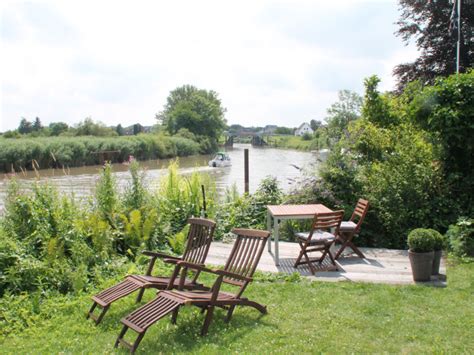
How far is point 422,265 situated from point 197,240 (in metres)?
3.02

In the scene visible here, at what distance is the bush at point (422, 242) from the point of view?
604cm

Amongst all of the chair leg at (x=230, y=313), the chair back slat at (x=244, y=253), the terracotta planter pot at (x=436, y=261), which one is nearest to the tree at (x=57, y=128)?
the chair back slat at (x=244, y=253)

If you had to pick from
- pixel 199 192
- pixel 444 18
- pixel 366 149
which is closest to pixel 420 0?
pixel 444 18

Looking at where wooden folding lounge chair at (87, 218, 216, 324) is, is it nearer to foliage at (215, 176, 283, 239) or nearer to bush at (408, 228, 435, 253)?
bush at (408, 228, 435, 253)

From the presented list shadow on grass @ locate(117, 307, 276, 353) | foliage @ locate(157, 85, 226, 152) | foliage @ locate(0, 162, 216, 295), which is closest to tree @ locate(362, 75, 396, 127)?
foliage @ locate(0, 162, 216, 295)

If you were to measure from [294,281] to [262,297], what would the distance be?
843mm

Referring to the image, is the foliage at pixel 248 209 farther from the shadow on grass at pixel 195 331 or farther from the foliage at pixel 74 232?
the shadow on grass at pixel 195 331

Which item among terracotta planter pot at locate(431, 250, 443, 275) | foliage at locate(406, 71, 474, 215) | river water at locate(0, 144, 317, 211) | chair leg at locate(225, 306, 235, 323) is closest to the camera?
chair leg at locate(225, 306, 235, 323)

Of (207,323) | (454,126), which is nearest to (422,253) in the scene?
(207,323)

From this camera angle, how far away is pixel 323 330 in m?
4.52

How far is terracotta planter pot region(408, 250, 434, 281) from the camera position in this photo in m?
6.08

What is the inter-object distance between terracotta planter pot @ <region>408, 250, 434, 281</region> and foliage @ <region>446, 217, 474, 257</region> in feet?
4.93

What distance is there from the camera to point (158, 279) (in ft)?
17.4

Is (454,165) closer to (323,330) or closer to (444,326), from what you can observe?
(444,326)
